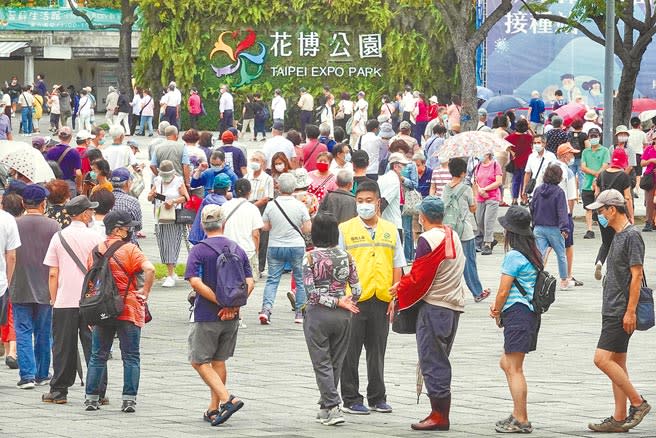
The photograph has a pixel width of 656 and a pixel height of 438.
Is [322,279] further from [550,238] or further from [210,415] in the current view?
[550,238]

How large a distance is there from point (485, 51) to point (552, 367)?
3287 cm

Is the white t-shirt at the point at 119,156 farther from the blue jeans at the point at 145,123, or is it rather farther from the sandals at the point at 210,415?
the blue jeans at the point at 145,123

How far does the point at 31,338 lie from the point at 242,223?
334cm

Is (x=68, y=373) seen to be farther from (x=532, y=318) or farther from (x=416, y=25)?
(x=416, y=25)

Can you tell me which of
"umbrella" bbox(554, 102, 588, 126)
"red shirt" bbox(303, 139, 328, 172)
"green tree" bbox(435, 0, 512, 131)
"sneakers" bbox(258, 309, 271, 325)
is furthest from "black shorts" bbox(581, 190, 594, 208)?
"umbrella" bbox(554, 102, 588, 126)

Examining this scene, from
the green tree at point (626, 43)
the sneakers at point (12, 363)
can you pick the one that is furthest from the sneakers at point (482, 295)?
the green tree at point (626, 43)

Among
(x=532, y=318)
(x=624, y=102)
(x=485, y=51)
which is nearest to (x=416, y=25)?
(x=485, y=51)

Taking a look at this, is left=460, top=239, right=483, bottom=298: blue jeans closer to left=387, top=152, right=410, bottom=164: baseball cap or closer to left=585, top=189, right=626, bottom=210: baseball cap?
left=387, top=152, right=410, bottom=164: baseball cap

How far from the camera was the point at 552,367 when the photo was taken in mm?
12570

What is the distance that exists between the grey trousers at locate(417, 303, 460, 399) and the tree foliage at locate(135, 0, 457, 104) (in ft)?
117

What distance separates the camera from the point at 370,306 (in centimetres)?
1051

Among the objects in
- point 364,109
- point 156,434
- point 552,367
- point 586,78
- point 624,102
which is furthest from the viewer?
point 586,78

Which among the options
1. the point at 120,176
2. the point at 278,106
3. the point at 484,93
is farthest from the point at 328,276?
the point at 278,106

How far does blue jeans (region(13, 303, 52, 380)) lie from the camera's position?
11.5 meters
